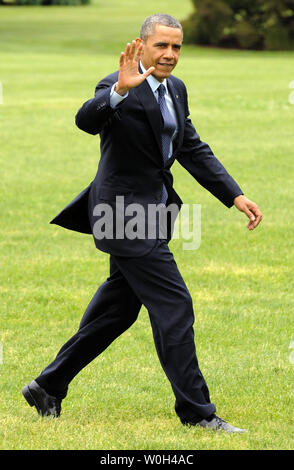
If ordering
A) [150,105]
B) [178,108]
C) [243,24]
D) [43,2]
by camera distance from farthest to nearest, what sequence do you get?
[43,2] < [243,24] < [178,108] < [150,105]

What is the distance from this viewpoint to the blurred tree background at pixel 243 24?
168 feet

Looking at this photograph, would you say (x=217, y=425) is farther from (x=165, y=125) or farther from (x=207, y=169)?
(x=165, y=125)

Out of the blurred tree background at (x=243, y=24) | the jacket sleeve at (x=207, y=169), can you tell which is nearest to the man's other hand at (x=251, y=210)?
the jacket sleeve at (x=207, y=169)

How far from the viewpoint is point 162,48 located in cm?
516

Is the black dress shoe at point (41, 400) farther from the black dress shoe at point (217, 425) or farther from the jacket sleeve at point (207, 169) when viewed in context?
the jacket sleeve at point (207, 169)

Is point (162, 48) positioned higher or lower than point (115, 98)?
higher

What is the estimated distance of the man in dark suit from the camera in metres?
5.21

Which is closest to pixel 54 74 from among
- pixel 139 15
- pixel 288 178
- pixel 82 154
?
pixel 82 154

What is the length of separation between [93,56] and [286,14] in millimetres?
12607

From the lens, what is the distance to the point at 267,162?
16703mm

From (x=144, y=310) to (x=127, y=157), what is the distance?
3368 millimetres

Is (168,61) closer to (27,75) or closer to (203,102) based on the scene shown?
(203,102)

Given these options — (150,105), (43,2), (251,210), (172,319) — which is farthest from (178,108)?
(43,2)

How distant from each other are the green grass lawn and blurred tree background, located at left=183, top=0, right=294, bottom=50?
2821 centimetres
